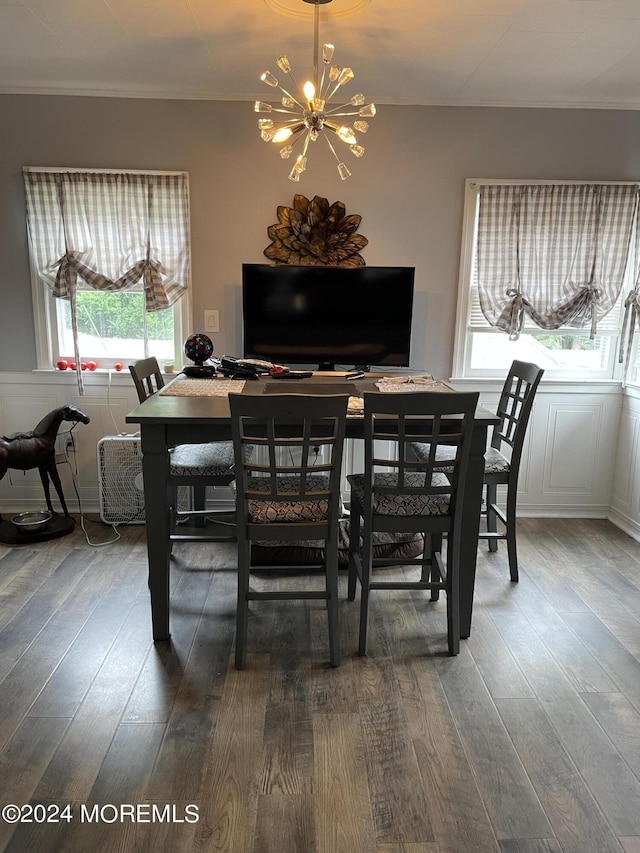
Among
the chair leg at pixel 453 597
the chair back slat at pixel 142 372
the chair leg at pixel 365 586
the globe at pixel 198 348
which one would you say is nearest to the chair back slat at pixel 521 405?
the chair leg at pixel 453 597

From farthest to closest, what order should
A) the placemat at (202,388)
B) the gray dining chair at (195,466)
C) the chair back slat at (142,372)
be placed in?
the chair back slat at (142,372) → the gray dining chair at (195,466) → the placemat at (202,388)

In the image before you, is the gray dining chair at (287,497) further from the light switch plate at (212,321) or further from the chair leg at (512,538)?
the light switch plate at (212,321)

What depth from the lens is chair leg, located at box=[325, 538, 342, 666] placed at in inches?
87.8

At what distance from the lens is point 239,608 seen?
2.24 m

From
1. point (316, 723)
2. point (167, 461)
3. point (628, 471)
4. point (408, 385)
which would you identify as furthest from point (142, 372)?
point (628, 471)

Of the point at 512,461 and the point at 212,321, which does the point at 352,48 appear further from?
the point at 512,461

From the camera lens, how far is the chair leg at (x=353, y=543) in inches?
98.7

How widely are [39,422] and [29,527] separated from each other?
0.69 meters

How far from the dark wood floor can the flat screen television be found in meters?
1.44

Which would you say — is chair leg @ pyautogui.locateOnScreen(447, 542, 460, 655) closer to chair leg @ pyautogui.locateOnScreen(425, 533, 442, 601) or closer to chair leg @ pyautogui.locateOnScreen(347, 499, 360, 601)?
chair leg @ pyautogui.locateOnScreen(425, 533, 442, 601)

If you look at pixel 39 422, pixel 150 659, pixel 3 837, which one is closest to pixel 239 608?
pixel 150 659

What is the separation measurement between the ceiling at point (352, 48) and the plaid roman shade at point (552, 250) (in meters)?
0.54

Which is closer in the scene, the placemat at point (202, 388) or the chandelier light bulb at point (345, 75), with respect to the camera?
the chandelier light bulb at point (345, 75)

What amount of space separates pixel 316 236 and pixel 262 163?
0.54 meters
